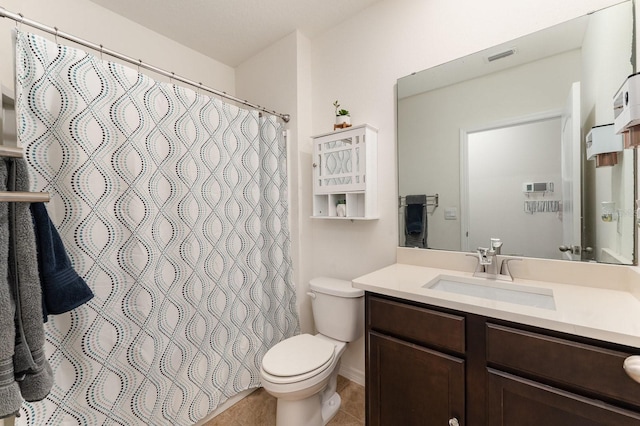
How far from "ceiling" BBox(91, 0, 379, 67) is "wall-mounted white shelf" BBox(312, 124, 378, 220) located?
2.67ft

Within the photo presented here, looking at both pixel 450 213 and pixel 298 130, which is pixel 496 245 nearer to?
pixel 450 213

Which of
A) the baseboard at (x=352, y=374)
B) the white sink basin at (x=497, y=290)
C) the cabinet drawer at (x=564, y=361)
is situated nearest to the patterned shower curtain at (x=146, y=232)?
the baseboard at (x=352, y=374)

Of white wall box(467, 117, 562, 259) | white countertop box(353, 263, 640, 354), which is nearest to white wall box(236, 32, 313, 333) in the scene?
white countertop box(353, 263, 640, 354)

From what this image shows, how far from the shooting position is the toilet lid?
136cm

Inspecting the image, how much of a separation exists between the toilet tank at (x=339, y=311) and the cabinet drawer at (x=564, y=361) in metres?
0.81

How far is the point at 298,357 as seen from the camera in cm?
146

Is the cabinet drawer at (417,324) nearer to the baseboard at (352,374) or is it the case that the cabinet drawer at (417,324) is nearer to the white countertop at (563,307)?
the white countertop at (563,307)

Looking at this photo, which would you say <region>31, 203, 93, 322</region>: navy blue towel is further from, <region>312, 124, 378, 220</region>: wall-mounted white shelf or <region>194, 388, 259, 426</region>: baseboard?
<region>312, 124, 378, 220</region>: wall-mounted white shelf

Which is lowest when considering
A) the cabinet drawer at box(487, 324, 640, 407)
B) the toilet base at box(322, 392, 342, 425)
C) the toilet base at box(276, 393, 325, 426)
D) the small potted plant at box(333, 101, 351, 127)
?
the toilet base at box(322, 392, 342, 425)

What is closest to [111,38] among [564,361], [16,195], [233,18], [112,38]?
[112,38]

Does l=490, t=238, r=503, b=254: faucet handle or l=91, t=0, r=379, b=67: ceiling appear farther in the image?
l=91, t=0, r=379, b=67: ceiling

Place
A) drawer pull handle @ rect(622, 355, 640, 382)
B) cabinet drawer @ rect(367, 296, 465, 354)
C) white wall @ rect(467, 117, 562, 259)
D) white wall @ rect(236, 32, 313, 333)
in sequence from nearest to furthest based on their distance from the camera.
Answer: drawer pull handle @ rect(622, 355, 640, 382)
cabinet drawer @ rect(367, 296, 465, 354)
white wall @ rect(467, 117, 562, 259)
white wall @ rect(236, 32, 313, 333)

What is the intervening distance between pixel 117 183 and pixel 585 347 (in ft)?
5.86

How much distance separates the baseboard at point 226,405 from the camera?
5.26 ft
